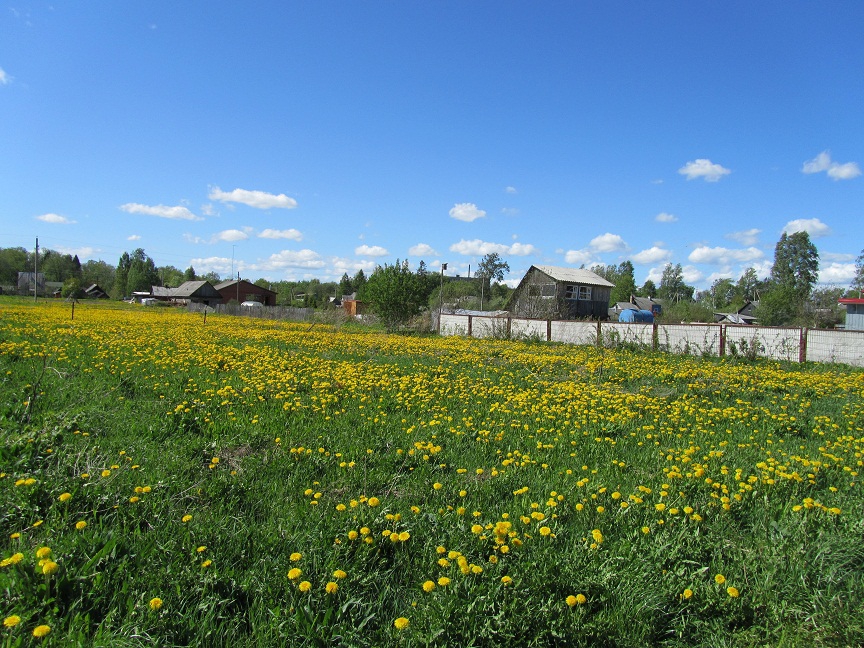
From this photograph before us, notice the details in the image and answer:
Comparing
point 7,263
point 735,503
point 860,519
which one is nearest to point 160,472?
point 735,503

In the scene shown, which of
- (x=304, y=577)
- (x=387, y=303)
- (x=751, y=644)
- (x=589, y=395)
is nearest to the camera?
(x=751, y=644)

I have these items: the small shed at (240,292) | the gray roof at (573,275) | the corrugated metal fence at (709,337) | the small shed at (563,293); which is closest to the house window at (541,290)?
the small shed at (563,293)

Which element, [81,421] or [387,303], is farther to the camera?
[387,303]

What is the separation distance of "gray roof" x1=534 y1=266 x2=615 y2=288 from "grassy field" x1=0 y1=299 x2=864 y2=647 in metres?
39.2

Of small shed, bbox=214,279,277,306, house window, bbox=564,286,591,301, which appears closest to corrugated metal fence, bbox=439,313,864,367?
house window, bbox=564,286,591,301

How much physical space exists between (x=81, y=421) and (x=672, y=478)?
589 centimetres

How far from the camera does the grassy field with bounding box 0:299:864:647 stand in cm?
240

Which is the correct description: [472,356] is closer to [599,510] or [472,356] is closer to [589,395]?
[589,395]

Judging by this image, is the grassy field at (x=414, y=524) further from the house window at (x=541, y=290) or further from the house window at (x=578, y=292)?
the house window at (x=578, y=292)

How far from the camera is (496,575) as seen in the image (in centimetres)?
271

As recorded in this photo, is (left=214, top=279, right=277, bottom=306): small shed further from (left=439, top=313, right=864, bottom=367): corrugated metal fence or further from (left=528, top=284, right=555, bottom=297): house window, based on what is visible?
(left=439, top=313, right=864, bottom=367): corrugated metal fence

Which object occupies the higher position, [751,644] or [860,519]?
[860,519]

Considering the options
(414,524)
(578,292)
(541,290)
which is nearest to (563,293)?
(578,292)

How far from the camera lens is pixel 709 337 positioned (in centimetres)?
1844
